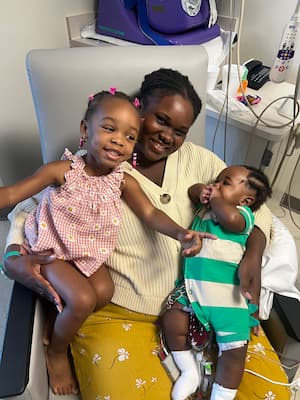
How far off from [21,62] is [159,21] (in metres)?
0.64

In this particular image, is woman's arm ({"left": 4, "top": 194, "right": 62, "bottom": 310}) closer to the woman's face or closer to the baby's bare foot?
the baby's bare foot

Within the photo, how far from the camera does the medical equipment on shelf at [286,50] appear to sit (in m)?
1.35

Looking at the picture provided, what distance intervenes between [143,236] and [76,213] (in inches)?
8.2

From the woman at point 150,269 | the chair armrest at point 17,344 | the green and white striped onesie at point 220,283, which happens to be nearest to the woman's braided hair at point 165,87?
the woman at point 150,269

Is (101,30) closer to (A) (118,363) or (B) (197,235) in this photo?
(B) (197,235)

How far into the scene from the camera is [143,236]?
3.29 feet

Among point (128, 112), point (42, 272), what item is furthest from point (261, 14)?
point (42, 272)

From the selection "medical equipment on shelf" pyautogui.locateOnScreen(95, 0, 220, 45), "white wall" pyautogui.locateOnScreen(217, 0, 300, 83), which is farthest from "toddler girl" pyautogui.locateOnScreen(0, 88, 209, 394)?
"white wall" pyautogui.locateOnScreen(217, 0, 300, 83)

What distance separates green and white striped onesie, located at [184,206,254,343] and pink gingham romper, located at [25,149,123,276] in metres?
0.25

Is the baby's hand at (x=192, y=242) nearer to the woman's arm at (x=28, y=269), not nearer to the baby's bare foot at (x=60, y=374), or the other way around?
the woman's arm at (x=28, y=269)

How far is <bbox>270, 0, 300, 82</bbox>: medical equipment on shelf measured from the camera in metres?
1.35

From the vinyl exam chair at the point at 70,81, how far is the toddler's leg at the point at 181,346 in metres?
0.30

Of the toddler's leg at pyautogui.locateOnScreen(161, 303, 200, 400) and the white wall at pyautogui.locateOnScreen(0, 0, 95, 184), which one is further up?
the white wall at pyautogui.locateOnScreen(0, 0, 95, 184)

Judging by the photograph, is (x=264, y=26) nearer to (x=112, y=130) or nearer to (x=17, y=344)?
(x=112, y=130)
